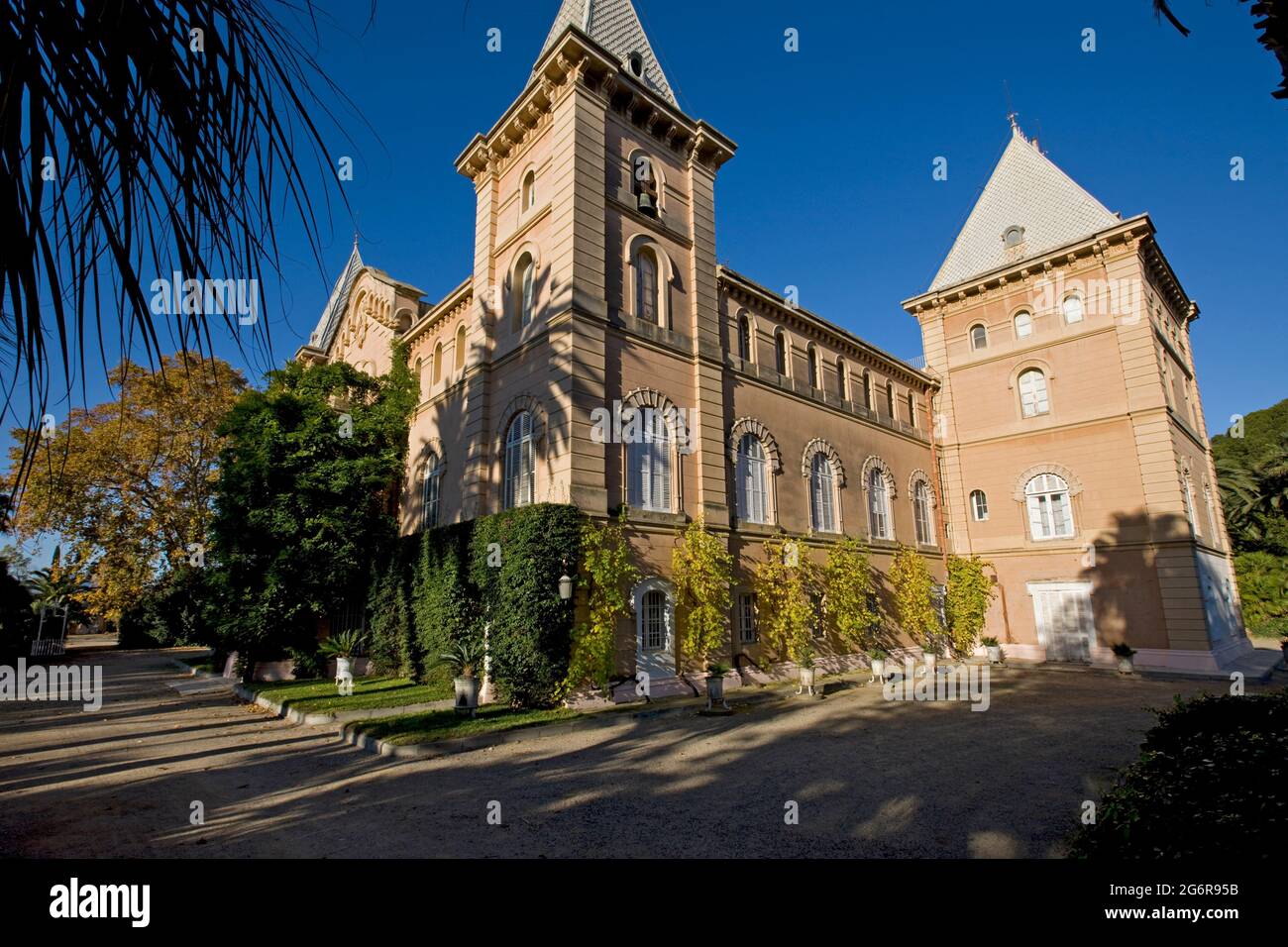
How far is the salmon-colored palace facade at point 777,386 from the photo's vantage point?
15086 millimetres

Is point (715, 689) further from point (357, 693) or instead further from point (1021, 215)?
point (1021, 215)

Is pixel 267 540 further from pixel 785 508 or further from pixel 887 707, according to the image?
pixel 887 707

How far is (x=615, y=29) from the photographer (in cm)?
1838

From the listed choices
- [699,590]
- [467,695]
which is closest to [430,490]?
[467,695]

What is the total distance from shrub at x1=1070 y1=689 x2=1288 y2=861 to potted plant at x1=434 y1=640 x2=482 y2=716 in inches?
382

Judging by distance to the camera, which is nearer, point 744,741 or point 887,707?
point 744,741

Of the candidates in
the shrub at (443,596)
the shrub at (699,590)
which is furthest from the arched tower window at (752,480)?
the shrub at (443,596)

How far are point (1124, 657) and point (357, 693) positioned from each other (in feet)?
72.7

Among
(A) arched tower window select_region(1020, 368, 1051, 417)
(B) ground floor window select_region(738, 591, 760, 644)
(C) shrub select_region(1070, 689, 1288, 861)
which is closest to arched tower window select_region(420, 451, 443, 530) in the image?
(B) ground floor window select_region(738, 591, 760, 644)

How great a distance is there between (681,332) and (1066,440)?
15.6 m

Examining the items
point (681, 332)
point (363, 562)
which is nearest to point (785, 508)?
point (681, 332)

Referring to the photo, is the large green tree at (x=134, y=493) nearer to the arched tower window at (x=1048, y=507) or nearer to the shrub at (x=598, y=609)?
the shrub at (x=598, y=609)

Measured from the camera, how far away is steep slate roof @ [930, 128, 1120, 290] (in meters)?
23.7

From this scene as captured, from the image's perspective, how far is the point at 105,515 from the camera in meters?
22.9
